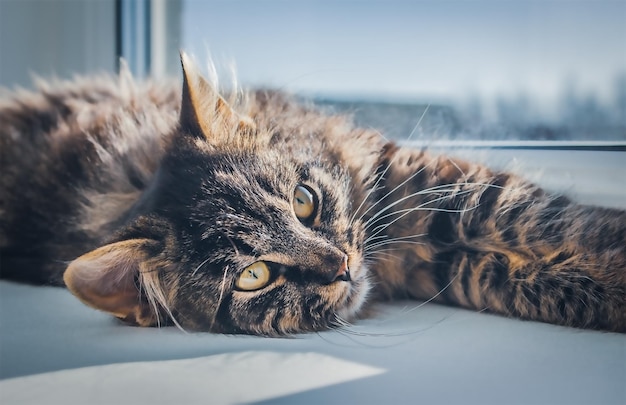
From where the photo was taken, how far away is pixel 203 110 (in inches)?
41.1

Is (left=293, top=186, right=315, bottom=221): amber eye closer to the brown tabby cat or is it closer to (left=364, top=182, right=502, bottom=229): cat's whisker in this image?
the brown tabby cat

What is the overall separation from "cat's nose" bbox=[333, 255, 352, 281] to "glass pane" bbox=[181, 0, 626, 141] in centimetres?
36

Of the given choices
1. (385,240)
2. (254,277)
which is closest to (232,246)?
(254,277)

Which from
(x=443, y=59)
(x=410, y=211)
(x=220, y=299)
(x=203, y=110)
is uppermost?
(x=443, y=59)

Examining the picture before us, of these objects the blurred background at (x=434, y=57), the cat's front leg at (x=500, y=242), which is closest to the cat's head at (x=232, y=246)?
the cat's front leg at (x=500, y=242)

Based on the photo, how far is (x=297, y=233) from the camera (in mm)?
940

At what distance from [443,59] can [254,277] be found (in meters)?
0.58

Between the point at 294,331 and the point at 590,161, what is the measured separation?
1.85 feet

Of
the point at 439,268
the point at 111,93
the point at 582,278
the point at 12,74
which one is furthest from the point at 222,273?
the point at 12,74

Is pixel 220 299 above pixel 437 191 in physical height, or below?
below

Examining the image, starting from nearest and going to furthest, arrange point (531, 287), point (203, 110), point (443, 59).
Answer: point (531, 287), point (203, 110), point (443, 59)

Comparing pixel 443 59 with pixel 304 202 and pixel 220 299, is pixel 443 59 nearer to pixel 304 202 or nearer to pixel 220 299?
pixel 304 202

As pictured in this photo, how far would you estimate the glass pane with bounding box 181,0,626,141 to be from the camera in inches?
38.2

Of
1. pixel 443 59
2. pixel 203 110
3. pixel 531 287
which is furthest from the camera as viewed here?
pixel 443 59
